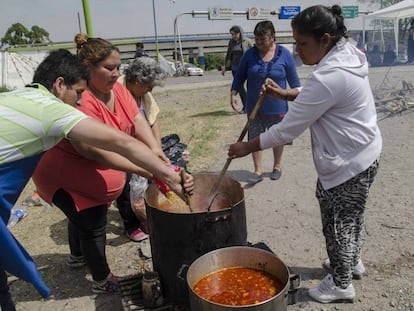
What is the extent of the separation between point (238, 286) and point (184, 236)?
1.50 feet

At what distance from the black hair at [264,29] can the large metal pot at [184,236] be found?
246 cm

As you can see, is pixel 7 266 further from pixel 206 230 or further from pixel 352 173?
pixel 352 173

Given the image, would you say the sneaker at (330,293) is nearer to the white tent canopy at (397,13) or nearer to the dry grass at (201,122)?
the dry grass at (201,122)

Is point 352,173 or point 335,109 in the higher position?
point 335,109

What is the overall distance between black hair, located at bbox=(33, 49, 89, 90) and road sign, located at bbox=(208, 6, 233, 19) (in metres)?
25.5

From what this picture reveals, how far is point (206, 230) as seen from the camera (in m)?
2.51

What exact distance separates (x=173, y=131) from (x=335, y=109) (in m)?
6.28

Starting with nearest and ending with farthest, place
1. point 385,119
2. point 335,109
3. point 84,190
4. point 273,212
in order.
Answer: point 335,109, point 84,190, point 273,212, point 385,119

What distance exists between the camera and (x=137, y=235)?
4.10 m

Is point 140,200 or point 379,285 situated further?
point 140,200

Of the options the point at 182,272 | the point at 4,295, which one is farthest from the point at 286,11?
the point at 4,295

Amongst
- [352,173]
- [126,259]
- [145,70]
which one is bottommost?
[126,259]

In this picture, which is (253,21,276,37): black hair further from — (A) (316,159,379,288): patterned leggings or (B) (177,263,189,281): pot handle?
(B) (177,263,189,281): pot handle

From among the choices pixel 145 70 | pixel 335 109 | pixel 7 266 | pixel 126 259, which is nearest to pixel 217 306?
pixel 7 266
